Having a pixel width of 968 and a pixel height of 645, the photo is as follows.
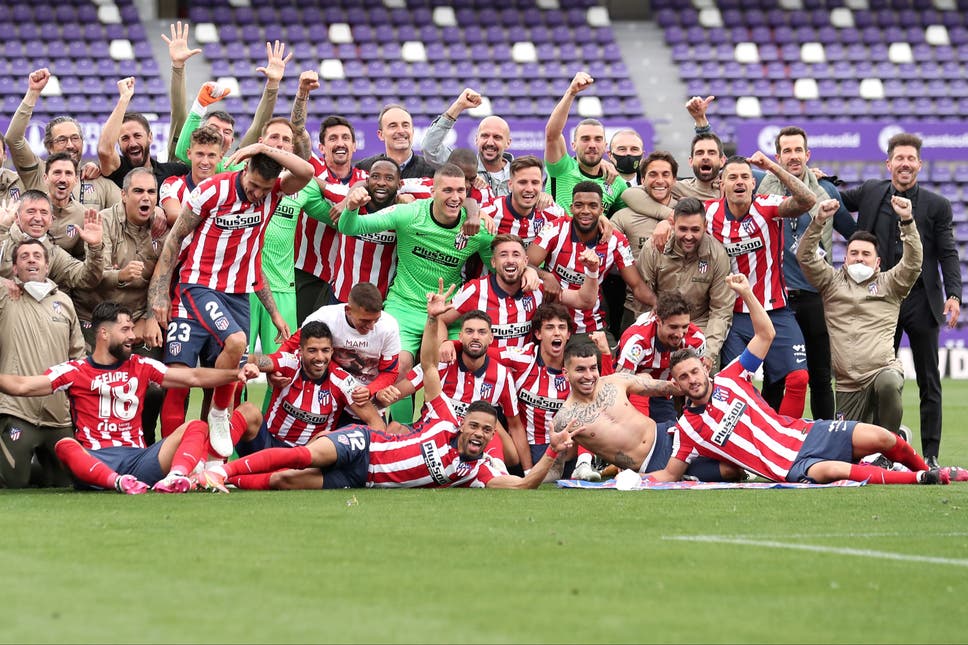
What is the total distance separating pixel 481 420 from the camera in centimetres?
844

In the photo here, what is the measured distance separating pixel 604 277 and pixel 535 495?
2586 millimetres

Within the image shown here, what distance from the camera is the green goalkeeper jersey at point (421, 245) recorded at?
945cm

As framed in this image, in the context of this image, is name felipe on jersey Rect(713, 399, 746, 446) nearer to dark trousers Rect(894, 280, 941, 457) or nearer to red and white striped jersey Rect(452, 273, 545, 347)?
red and white striped jersey Rect(452, 273, 545, 347)

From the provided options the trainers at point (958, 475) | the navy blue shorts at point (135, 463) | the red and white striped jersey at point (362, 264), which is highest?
the red and white striped jersey at point (362, 264)

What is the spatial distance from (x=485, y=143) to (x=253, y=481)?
10.5 feet

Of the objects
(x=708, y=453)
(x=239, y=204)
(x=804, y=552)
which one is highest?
(x=239, y=204)

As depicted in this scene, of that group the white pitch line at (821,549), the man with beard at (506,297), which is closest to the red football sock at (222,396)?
the man with beard at (506,297)

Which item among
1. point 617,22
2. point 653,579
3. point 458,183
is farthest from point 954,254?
point 617,22

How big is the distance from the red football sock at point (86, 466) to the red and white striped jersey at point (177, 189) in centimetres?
193

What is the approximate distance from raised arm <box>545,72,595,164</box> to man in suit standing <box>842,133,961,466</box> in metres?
2.25

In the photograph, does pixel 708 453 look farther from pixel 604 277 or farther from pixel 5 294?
pixel 5 294

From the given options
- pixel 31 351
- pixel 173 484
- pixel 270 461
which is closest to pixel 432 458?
pixel 270 461

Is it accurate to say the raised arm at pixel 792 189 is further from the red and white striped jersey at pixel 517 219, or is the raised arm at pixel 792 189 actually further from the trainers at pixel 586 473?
the trainers at pixel 586 473

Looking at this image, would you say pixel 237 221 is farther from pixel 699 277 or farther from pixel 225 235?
pixel 699 277
